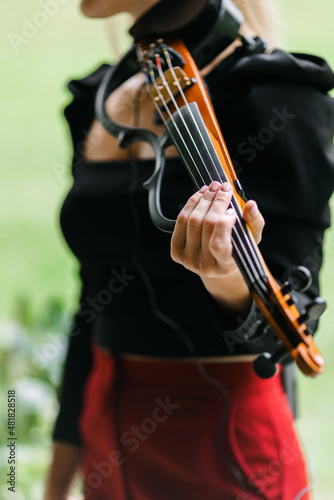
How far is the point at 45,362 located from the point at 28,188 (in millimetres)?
829

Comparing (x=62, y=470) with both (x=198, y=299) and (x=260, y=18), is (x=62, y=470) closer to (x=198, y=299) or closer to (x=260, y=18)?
(x=198, y=299)

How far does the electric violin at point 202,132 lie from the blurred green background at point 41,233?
301 mm

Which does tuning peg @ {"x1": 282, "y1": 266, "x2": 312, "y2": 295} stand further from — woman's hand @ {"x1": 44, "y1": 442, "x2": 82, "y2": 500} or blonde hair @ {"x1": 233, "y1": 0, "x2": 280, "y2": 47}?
woman's hand @ {"x1": 44, "y1": 442, "x2": 82, "y2": 500}

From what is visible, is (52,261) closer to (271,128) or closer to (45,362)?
(45,362)

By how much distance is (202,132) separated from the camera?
45cm

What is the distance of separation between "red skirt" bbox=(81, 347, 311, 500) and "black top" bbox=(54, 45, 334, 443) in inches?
1.2

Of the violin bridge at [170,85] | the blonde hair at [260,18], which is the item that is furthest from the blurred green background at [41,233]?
the violin bridge at [170,85]

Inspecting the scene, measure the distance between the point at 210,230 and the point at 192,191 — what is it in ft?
0.59

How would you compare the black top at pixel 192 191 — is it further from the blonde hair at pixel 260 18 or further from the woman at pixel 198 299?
the blonde hair at pixel 260 18

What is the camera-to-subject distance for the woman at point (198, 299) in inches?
21.4

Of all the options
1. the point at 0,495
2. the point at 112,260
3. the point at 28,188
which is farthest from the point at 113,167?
the point at 28,188

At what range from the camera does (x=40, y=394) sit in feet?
4.64

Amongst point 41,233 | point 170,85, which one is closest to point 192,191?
point 170,85

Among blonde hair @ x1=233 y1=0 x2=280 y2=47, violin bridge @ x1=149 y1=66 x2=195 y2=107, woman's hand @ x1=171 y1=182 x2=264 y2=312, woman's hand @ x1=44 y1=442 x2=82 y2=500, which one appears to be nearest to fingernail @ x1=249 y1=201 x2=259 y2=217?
woman's hand @ x1=171 y1=182 x2=264 y2=312
